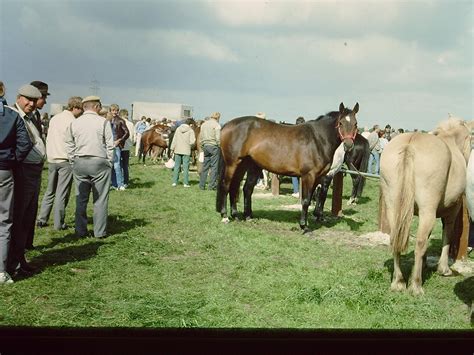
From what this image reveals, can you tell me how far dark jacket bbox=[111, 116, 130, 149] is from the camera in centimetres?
1215

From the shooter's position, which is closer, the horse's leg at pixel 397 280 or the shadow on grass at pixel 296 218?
the horse's leg at pixel 397 280

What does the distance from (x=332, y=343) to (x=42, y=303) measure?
2.81 metres

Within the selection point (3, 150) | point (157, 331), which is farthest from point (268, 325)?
point (3, 150)

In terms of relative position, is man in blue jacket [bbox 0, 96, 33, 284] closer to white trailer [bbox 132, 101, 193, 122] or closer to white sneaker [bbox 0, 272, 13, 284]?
white sneaker [bbox 0, 272, 13, 284]

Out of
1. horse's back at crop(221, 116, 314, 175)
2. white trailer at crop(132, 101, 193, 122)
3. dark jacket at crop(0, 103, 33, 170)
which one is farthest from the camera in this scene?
white trailer at crop(132, 101, 193, 122)

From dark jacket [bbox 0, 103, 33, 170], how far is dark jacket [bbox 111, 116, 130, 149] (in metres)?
7.35

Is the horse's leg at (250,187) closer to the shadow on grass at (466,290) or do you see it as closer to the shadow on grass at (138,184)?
the shadow on grass at (466,290)

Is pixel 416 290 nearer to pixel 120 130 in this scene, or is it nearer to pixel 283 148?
pixel 283 148

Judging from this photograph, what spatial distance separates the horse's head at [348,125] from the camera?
8148mm

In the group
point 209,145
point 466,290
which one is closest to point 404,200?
point 466,290

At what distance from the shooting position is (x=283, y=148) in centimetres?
882

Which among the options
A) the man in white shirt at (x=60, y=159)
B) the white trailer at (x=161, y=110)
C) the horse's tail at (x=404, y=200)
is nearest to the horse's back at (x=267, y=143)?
the man in white shirt at (x=60, y=159)

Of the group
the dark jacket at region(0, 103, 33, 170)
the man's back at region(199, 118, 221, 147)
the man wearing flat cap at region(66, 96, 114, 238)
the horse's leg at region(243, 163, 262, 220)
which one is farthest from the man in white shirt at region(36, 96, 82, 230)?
the man's back at region(199, 118, 221, 147)

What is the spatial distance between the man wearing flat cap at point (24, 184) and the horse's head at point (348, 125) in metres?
5.07
